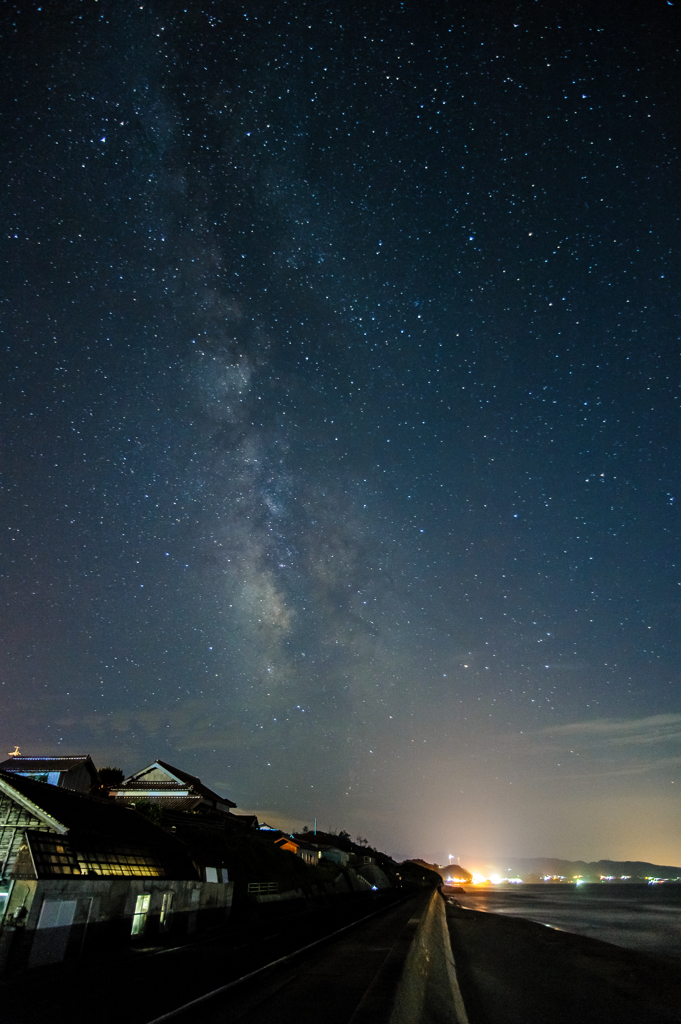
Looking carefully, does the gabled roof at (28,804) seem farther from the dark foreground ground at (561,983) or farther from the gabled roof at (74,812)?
the dark foreground ground at (561,983)

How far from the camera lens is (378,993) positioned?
47.2ft

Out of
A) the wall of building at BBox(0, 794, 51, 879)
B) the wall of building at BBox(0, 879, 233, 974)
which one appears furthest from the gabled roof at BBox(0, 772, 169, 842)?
the wall of building at BBox(0, 879, 233, 974)

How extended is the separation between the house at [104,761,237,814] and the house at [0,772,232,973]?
25.7 metres

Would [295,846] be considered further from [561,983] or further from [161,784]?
[561,983]

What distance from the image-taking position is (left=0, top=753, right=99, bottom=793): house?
47.5 meters

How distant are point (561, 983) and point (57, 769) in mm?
43203

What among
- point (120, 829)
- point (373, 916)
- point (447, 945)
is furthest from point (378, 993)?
point (373, 916)

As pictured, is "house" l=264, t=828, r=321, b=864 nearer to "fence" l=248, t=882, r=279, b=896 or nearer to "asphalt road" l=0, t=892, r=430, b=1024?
"fence" l=248, t=882, r=279, b=896

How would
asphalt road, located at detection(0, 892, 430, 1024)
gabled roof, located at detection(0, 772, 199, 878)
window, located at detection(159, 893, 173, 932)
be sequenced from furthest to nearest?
window, located at detection(159, 893, 173, 932) < gabled roof, located at detection(0, 772, 199, 878) < asphalt road, located at detection(0, 892, 430, 1024)

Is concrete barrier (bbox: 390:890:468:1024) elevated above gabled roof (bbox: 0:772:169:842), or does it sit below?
below

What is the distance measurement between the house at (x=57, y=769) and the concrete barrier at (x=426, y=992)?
121ft

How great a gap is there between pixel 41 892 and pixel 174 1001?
7.20 metres

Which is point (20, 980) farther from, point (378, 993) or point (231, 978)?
point (378, 993)

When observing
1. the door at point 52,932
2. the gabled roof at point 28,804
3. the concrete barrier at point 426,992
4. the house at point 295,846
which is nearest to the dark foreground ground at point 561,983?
the concrete barrier at point 426,992
